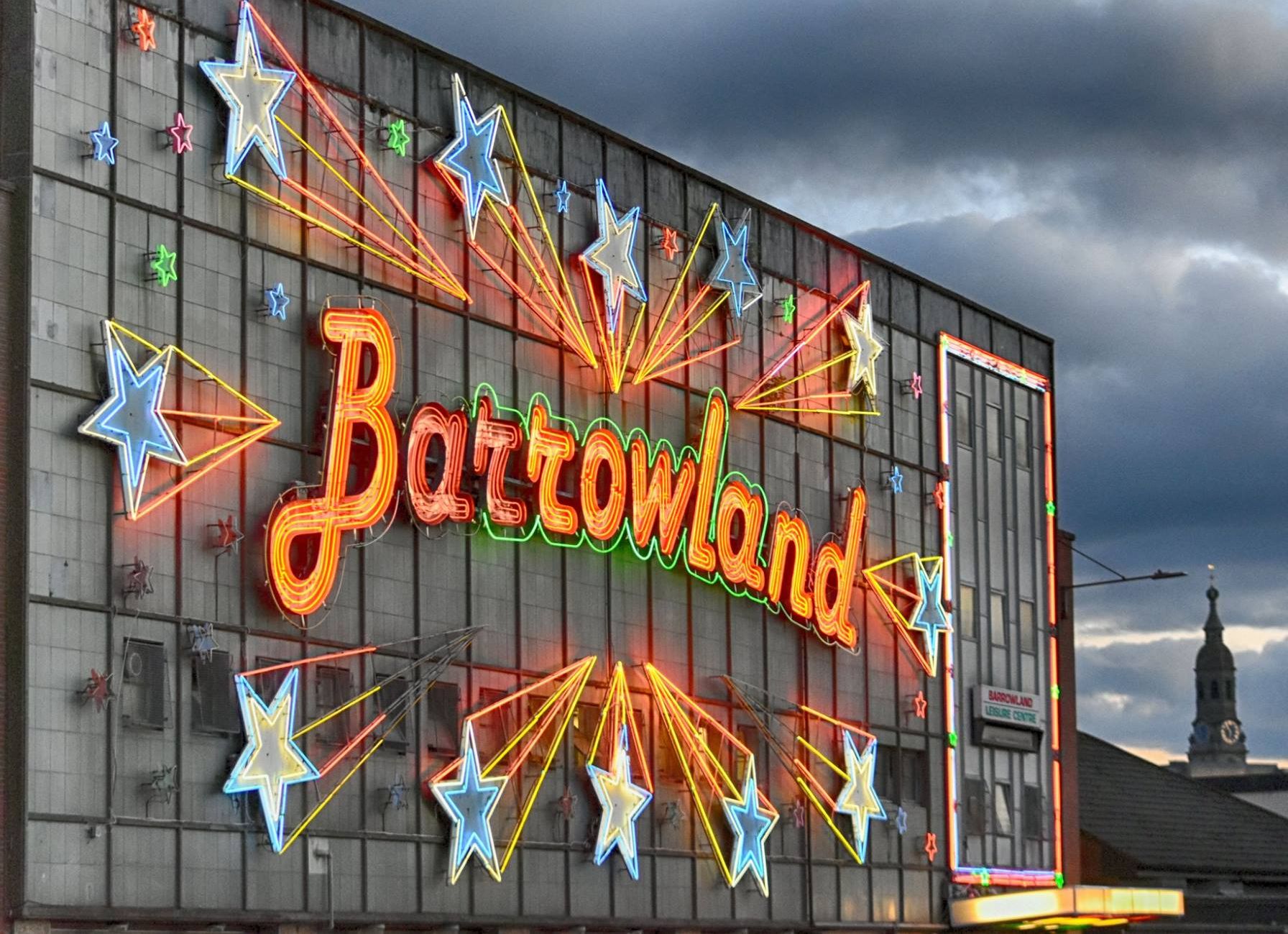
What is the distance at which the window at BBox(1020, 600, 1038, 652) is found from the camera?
2179 inches

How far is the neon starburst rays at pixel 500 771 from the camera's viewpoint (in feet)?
120

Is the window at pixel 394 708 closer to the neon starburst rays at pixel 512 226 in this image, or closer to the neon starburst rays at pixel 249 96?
the neon starburst rays at pixel 512 226

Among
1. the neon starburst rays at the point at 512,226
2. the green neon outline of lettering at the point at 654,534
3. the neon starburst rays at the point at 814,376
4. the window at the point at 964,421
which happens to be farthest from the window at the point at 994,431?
the neon starburst rays at the point at 512,226

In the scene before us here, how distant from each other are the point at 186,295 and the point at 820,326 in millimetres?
19016

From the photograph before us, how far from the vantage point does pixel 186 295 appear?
32562 millimetres

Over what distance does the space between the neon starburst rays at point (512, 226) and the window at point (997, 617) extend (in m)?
16.4

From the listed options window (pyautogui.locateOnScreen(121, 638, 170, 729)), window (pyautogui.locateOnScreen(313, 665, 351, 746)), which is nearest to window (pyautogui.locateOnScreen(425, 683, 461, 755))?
window (pyautogui.locateOnScreen(313, 665, 351, 746))

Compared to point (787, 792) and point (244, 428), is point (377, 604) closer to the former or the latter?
point (244, 428)

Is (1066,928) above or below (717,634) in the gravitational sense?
below

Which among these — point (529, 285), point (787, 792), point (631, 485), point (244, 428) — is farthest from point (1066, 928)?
point (244, 428)

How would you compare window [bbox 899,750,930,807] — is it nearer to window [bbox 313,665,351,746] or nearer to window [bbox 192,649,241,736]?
window [bbox 313,665,351,746]

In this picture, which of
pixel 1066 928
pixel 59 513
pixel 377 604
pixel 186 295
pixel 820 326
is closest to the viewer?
pixel 59 513

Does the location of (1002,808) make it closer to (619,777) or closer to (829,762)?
(829,762)

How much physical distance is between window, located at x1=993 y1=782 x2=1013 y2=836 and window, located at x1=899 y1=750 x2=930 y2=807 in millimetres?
3571
